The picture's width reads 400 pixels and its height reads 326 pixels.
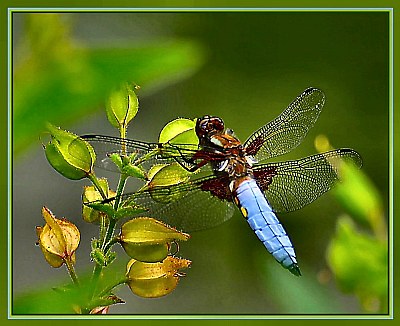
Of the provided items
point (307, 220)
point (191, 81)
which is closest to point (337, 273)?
point (307, 220)

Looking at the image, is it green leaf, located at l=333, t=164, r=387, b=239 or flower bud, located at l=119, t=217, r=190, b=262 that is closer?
flower bud, located at l=119, t=217, r=190, b=262

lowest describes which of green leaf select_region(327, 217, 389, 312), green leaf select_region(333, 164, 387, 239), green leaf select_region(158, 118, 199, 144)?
green leaf select_region(327, 217, 389, 312)

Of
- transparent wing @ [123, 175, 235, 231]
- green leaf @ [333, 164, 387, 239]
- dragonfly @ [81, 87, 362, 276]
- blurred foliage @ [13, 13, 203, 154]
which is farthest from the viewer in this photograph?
dragonfly @ [81, 87, 362, 276]

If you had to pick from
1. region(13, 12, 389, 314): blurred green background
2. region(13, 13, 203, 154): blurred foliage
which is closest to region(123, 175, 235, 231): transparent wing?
region(13, 12, 389, 314): blurred green background

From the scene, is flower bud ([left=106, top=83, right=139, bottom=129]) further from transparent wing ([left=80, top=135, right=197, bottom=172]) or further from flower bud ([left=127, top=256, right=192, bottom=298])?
flower bud ([left=127, top=256, right=192, bottom=298])

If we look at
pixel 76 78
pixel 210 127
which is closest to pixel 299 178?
pixel 210 127

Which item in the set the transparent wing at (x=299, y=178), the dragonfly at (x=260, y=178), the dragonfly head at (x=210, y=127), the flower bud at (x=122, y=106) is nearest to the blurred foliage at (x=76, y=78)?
the flower bud at (x=122, y=106)

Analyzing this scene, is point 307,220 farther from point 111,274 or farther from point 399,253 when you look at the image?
point 111,274

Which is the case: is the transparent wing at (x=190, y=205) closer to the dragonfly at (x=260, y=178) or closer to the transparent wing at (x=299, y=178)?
the dragonfly at (x=260, y=178)
